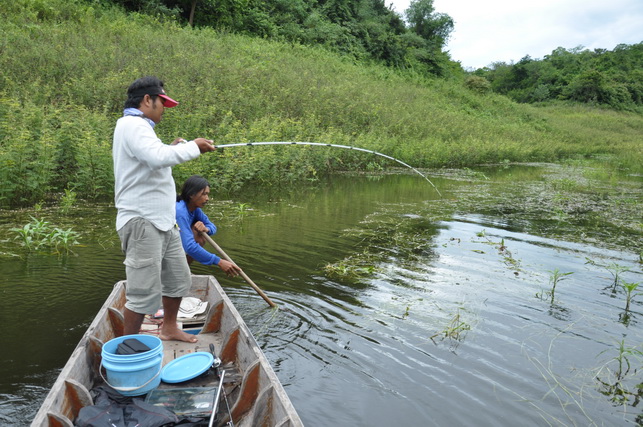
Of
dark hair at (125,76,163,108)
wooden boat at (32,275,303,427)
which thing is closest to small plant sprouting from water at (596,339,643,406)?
wooden boat at (32,275,303,427)

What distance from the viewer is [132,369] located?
2.83 metres

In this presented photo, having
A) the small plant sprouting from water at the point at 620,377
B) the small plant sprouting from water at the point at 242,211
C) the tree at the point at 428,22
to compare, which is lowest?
the small plant sprouting from water at the point at 620,377

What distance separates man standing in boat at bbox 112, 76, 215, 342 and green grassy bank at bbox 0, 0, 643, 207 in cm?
573

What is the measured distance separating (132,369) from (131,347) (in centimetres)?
20

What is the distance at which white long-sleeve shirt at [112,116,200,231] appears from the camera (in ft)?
10.1

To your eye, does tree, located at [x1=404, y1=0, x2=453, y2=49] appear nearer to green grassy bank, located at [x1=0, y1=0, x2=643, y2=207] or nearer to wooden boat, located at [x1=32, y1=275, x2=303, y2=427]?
green grassy bank, located at [x1=0, y1=0, x2=643, y2=207]

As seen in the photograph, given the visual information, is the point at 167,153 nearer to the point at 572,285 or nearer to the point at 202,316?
the point at 202,316

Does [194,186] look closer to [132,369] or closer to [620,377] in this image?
[132,369]

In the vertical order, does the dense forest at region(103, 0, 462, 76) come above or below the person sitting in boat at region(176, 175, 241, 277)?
above

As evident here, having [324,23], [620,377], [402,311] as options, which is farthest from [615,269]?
[324,23]

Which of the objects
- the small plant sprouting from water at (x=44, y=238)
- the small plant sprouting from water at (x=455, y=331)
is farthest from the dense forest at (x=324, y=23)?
the small plant sprouting from water at (x=455, y=331)

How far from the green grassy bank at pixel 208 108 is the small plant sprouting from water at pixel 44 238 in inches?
66.3

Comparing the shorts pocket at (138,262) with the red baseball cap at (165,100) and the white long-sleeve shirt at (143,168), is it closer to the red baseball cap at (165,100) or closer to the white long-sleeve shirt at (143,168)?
the white long-sleeve shirt at (143,168)

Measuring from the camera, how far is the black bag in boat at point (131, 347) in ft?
9.77
